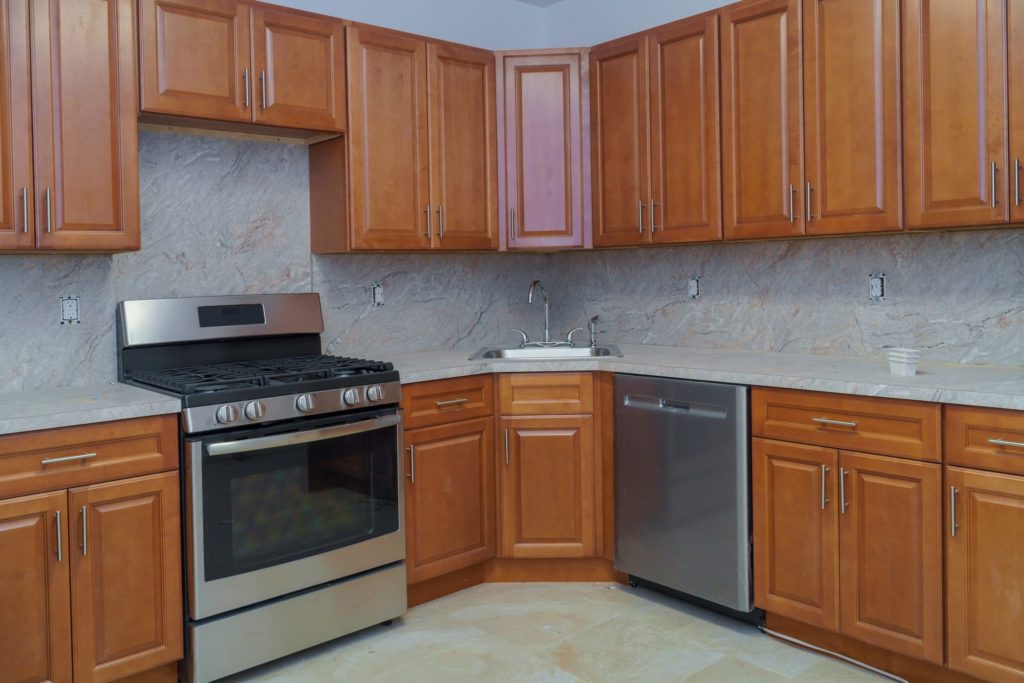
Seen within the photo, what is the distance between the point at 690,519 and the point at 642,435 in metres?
0.35

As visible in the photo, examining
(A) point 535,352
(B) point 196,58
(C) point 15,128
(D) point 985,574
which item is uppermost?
(B) point 196,58

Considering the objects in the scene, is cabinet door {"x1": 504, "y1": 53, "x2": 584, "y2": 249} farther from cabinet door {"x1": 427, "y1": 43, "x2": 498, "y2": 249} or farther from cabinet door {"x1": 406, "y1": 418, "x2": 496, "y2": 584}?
cabinet door {"x1": 406, "y1": 418, "x2": 496, "y2": 584}

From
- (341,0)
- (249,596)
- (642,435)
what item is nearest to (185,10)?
(341,0)

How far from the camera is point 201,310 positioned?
10.3 feet

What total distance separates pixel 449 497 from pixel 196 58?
179cm

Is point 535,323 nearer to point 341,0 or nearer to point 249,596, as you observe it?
point 341,0

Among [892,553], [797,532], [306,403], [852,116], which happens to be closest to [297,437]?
[306,403]

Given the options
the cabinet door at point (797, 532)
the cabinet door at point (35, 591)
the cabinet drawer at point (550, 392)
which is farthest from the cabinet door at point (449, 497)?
the cabinet door at point (35, 591)

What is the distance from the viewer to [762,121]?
122 inches

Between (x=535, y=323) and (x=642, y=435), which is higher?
(x=535, y=323)

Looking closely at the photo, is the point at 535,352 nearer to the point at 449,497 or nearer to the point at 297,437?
the point at 449,497

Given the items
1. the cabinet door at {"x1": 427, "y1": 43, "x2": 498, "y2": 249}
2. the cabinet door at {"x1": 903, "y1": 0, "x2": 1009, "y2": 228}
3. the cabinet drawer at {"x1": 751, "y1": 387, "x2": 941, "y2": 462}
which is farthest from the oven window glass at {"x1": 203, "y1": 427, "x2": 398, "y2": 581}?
the cabinet door at {"x1": 903, "y1": 0, "x2": 1009, "y2": 228}

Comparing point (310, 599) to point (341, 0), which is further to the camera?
point (341, 0)

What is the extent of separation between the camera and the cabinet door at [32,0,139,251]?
2.50 metres
